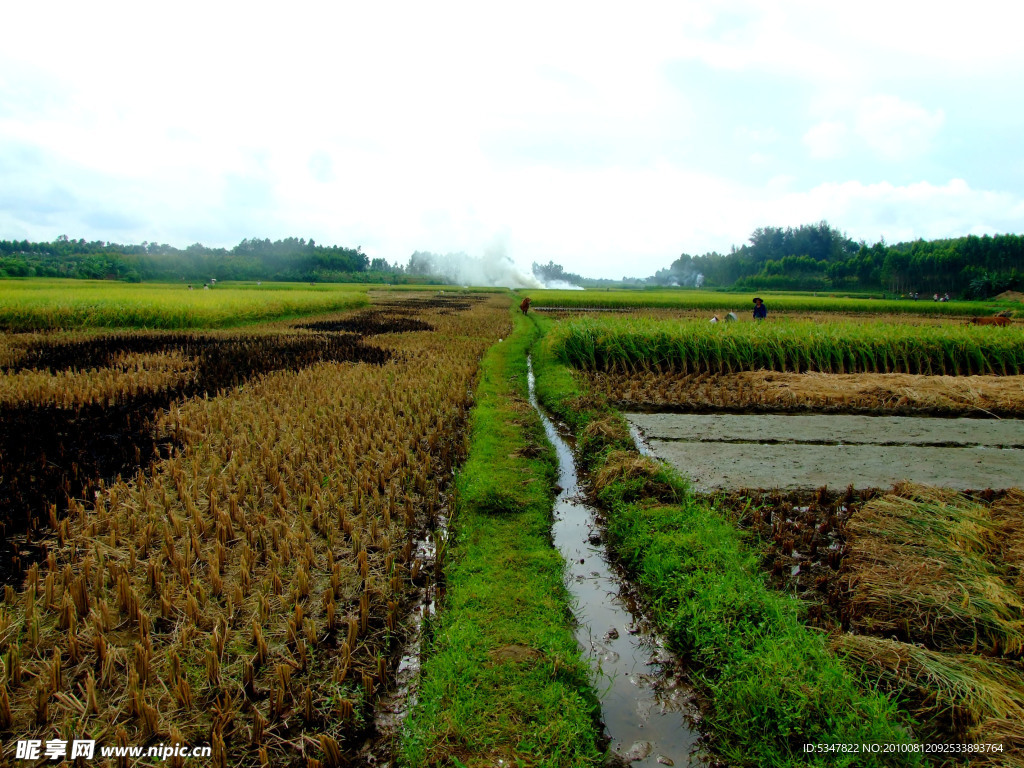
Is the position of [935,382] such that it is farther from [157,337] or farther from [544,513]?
[157,337]

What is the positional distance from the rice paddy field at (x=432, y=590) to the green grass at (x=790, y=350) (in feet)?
15.8

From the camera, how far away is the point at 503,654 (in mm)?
3078

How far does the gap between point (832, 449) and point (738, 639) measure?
485cm

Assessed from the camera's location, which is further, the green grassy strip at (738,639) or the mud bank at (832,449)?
the mud bank at (832,449)

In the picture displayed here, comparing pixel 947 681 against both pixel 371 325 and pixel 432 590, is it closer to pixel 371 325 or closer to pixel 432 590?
pixel 432 590

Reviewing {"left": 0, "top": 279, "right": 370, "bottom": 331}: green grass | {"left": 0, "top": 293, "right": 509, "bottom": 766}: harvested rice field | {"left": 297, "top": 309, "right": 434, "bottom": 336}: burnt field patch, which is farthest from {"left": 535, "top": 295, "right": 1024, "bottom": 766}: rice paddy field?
{"left": 0, "top": 279, "right": 370, "bottom": 331}: green grass

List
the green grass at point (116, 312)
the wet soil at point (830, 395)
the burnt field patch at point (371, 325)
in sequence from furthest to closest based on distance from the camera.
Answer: the burnt field patch at point (371, 325)
the green grass at point (116, 312)
the wet soil at point (830, 395)

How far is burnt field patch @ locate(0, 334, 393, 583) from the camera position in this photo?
4348 millimetres

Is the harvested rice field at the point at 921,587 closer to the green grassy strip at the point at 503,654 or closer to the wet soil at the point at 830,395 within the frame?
the green grassy strip at the point at 503,654

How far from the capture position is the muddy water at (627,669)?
269 centimetres

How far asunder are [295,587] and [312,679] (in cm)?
82

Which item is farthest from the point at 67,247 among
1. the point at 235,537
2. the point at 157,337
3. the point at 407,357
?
the point at 235,537

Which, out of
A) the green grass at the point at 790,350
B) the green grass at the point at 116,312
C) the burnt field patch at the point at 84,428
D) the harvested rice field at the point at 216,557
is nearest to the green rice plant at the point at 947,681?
the harvested rice field at the point at 216,557

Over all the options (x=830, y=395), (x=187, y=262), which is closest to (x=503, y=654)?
(x=830, y=395)
